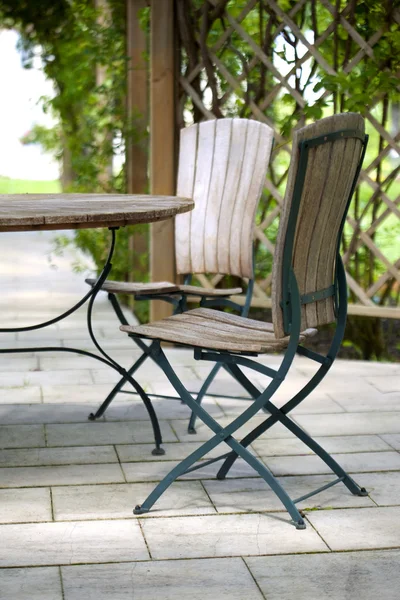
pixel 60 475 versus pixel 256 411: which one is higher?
pixel 256 411

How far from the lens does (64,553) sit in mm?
2299

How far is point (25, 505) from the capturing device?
2.60 metres

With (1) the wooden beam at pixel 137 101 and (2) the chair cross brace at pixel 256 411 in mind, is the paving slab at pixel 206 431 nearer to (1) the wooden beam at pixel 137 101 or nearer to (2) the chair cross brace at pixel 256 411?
(2) the chair cross brace at pixel 256 411

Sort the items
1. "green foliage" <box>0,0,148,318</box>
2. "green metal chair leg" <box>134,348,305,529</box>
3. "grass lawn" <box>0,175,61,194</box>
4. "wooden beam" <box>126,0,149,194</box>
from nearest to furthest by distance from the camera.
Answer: "green metal chair leg" <box>134,348,305,529</box>
"wooden beam" <box>126,0,149,194</box>
"green foliage" <box>0,0,148,318</box>
"grass lawn" <box>0,175,61,194</box>

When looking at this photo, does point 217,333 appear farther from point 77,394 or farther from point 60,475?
point 77,394

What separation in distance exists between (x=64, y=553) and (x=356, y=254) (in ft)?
9.07

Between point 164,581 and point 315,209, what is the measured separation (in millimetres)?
948

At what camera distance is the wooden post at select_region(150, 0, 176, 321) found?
4574 mm

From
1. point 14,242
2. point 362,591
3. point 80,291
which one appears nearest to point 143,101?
point 80,291

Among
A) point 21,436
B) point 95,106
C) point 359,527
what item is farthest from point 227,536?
point 95,106

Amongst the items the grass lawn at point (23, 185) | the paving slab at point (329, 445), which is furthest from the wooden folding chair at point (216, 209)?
the grass lawn at point (23, 185)

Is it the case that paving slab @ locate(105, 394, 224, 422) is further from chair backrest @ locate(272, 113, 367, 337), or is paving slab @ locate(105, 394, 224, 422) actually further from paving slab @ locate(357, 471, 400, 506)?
chair backrest @ locate(272, 113, 367, 337)

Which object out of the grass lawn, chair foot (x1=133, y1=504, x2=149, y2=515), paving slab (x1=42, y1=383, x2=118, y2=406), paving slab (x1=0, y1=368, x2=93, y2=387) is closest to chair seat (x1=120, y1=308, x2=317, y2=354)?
chair foot (x1=133, y1=504, x2=149, y2=515)

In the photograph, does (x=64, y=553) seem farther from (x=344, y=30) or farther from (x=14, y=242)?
(x=14, y=242)
